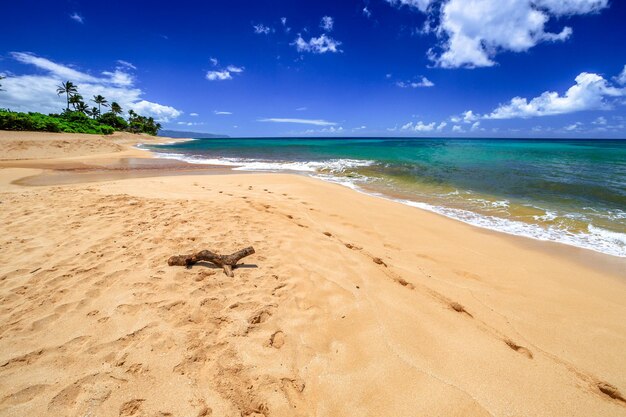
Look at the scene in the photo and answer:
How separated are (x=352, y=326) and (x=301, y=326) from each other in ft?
1.94

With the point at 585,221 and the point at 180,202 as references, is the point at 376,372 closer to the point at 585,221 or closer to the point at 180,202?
the point at 180,202

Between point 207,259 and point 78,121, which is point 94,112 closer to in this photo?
point 78,121

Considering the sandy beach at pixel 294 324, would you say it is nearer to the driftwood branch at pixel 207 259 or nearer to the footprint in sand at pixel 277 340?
the footprint in sand at pixel 277 340

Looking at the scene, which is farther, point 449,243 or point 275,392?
point 449,243

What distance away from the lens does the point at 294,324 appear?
3.10 meters

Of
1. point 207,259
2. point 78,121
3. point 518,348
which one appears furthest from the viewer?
point 78,121

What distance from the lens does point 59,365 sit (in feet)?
7.91

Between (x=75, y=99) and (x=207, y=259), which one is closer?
(x=207, y=259)

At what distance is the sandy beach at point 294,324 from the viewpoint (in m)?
2.29

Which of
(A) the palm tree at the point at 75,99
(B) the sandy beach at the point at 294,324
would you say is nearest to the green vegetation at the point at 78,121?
(A) the palm tree at the point at 75,99

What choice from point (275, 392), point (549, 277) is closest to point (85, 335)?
point (275, 392)

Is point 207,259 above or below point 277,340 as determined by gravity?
above

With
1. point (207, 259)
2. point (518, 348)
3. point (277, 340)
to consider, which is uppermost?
point (207, 259)

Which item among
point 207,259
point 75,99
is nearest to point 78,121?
point 75,99
